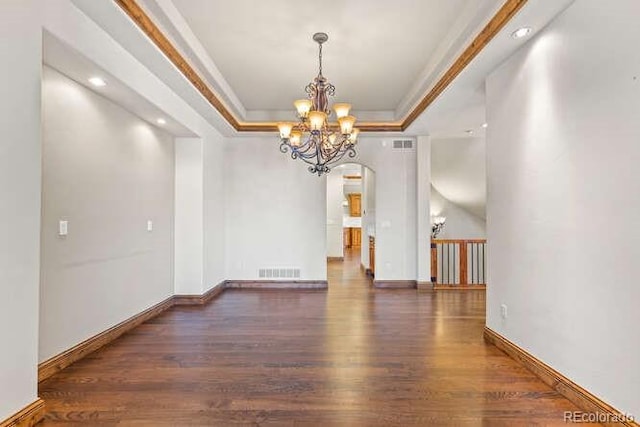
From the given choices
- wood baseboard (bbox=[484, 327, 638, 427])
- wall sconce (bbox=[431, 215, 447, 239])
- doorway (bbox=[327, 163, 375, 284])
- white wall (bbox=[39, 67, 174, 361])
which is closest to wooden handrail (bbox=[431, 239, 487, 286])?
doorway (bbox=[327, 163, 375, 284])

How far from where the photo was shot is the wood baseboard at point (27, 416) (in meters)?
1.81

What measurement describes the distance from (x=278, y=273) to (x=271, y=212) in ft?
3.71

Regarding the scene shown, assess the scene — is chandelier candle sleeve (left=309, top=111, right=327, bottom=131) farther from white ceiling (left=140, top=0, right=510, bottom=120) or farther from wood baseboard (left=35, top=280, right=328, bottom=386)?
wood baseboard (left=35, top=280, right=328, bottom=386)

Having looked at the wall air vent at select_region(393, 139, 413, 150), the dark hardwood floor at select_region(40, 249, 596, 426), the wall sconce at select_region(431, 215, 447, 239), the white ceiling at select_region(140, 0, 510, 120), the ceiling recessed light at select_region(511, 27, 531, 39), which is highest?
the white ceiling at select_region(140, 0, 510, 120)

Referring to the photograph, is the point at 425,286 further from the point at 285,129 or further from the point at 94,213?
the point at 94,213

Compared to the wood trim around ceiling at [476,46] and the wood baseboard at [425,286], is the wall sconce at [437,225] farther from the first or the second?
the wood trim around ceiling at [476,46]

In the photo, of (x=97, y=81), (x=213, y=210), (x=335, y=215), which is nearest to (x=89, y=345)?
(x=97, y=81)

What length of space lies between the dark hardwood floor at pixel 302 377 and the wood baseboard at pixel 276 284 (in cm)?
174

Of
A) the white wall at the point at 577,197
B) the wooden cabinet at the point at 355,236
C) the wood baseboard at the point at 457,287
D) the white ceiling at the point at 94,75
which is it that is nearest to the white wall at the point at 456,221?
the wood baseboard at the point at 457,287

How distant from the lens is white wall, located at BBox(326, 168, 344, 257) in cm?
1046

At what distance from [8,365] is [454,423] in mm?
2583

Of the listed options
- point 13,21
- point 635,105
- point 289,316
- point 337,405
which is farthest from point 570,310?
point 13,21

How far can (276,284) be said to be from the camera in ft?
19.8

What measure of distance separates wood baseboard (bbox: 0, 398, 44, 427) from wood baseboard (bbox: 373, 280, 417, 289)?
4.83 m
